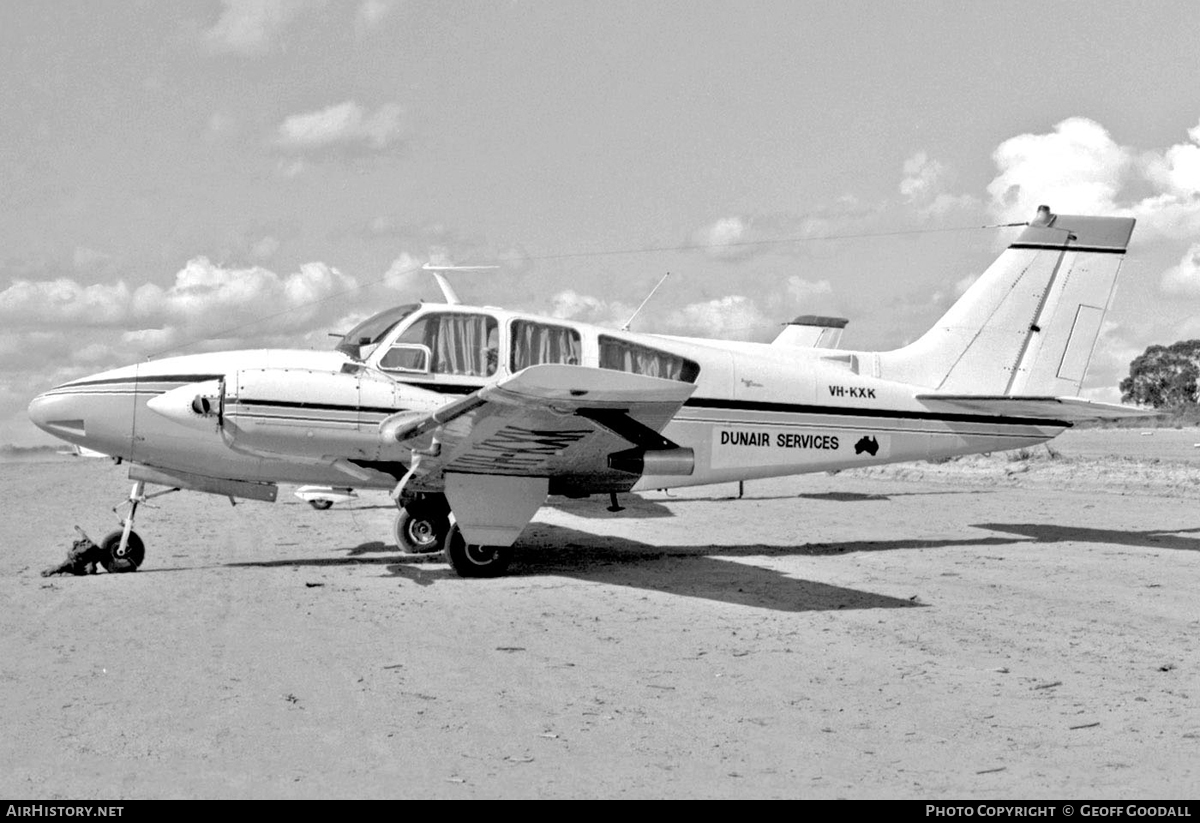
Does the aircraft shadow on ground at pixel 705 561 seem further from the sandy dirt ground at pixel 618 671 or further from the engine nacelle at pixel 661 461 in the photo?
the engine nacelle at pixel 661 461

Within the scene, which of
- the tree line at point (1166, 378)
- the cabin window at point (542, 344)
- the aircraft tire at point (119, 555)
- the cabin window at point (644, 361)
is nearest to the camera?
the aircraft tire at point (119, 555)

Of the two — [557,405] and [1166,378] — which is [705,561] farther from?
[1166,378]

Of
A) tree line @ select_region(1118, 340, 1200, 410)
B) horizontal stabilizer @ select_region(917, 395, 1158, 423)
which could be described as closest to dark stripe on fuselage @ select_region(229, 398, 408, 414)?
horizontal stabilizer @ select_region(917, 395, 1158, 423)

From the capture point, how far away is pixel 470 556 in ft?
34.5

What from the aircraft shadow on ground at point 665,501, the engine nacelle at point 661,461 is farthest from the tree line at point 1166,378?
the engine nacelle at point 661,461

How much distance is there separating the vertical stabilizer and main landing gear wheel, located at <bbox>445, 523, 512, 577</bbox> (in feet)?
19.1

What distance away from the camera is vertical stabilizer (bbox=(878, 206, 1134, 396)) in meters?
13.4

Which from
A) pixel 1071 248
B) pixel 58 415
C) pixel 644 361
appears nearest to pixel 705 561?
pixel 644 361

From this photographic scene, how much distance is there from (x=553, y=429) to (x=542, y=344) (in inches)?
65.9

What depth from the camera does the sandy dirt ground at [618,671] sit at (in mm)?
4496

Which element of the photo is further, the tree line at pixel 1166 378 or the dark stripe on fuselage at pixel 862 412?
the tree line at pixel 1166 378

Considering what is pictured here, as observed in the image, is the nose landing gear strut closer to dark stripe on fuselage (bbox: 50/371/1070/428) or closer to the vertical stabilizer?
dark stripe on fuselage (bbox: 50/371/1070/428)

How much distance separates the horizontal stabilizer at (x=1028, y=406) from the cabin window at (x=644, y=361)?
3.06 m
